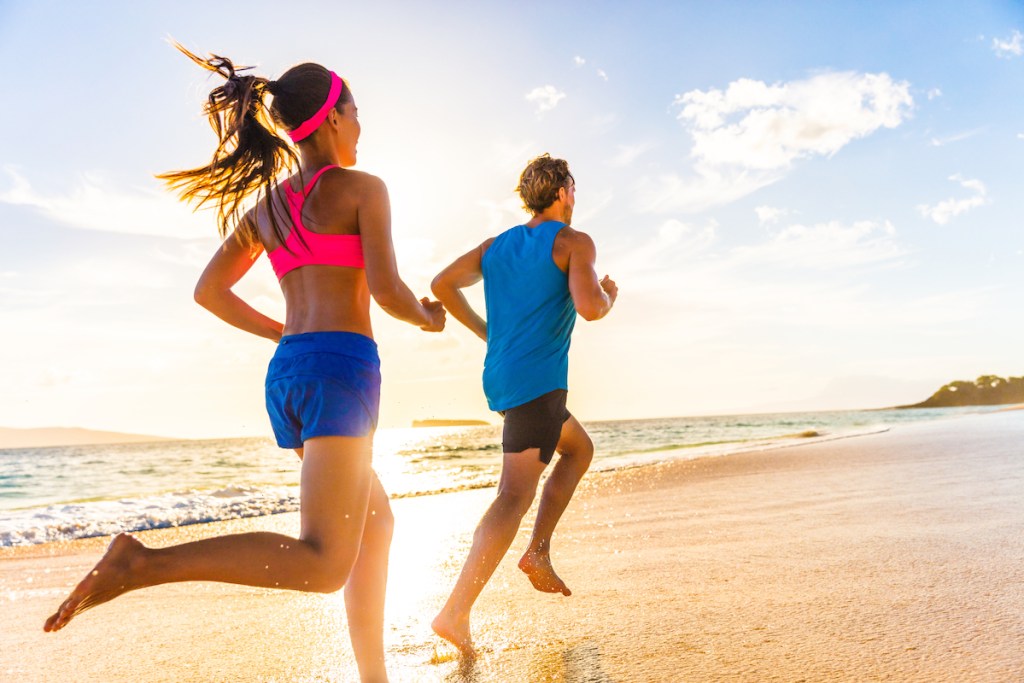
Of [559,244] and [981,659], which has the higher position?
[559,244]

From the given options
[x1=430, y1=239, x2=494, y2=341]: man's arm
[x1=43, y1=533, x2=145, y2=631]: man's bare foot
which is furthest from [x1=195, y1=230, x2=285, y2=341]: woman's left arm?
[x1=430, y1=239, x2=494, y2=341]: man's arm

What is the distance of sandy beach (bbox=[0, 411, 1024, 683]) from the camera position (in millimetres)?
2482

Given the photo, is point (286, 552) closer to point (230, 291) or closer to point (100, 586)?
point (100, 586)

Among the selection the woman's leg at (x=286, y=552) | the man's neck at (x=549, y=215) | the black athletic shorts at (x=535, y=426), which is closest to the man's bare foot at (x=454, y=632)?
the black athletic shorts at (x=535, y=426)

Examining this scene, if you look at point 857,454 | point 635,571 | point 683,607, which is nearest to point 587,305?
point 683,607

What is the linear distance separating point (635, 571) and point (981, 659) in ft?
5.74

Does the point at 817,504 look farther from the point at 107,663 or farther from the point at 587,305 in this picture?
the point at 107,663

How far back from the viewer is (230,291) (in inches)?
95.8

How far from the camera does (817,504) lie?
18.7 feet

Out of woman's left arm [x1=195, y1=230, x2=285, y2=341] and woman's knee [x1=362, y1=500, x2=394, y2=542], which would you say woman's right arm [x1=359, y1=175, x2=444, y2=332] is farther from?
woman's knee [x1=362, y1=500, x2=394, y2=542]

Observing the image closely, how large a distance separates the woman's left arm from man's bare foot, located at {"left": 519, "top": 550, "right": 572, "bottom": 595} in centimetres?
138

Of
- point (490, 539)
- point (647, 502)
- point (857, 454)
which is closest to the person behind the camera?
point (490, 539)

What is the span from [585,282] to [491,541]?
1.07 metres

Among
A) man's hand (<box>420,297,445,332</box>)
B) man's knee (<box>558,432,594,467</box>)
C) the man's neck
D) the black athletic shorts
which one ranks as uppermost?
the man's neck
